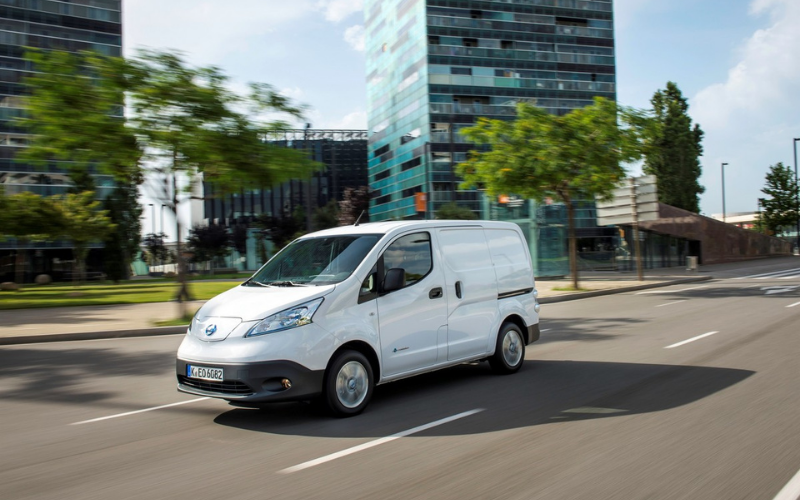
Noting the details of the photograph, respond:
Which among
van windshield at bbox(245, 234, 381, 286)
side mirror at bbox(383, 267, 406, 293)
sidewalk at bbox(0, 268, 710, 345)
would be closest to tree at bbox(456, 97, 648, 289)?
sidewalk at bbox(0, 268, 710, 345)

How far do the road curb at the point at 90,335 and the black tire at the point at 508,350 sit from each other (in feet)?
29.6

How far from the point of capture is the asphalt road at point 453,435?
4230mm

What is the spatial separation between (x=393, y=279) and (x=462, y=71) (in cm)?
6478

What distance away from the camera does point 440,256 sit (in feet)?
23.6

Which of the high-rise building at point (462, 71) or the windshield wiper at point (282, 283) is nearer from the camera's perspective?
the windshield wiper at point (282, 283)

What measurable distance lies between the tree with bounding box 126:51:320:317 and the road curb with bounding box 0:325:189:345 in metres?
1.92

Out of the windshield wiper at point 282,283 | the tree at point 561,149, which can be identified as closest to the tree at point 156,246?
the tree at point 561,149

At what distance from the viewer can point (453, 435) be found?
537 centimetres

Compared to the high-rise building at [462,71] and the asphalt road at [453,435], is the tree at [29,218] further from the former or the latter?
the high-rise building at [462,71]

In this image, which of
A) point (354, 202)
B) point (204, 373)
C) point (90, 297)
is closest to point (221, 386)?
point (204, 373)

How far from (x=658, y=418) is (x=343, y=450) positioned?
9.27ft

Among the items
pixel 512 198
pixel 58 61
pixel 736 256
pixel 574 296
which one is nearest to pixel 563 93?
pixel 736 256

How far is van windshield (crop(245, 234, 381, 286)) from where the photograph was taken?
634 centimetres

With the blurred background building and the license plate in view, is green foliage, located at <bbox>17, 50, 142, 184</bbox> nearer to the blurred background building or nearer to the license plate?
the license plate
